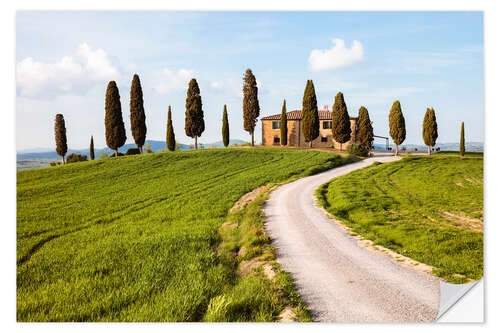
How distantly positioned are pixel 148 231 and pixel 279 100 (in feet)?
19.5

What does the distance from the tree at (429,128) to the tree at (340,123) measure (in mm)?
22098

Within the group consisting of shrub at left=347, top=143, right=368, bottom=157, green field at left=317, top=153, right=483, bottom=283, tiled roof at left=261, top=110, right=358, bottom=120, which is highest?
tiled roof at left=261, top=110, right=358, bottom=120

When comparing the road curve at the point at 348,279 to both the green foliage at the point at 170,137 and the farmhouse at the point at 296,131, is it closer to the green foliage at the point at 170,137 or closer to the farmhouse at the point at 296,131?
the green foliage at the point at 170,137

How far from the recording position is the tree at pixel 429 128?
27.1ft

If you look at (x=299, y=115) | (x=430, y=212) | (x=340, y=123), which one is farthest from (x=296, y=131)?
(x=430, y=212)

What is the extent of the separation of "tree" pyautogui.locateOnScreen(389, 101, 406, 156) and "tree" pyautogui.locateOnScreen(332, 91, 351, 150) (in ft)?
70.9

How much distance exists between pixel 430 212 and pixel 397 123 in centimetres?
304

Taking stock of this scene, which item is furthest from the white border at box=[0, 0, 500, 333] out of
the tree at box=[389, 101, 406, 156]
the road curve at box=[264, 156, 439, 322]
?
the tree at box=[389, 101, 406, 156]

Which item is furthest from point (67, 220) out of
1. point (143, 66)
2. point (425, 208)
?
point (425, 208)

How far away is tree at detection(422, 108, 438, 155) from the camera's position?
8266 millimetres

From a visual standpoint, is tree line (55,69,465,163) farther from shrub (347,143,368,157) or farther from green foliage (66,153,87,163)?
green foliage (66,153,87,163)

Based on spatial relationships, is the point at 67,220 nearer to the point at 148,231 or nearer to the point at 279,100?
the point at 148,231

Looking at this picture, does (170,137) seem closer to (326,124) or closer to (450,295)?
(326,124)

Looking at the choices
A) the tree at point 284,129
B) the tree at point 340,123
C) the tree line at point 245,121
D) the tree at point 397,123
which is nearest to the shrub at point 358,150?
the tree line at point 245,121
